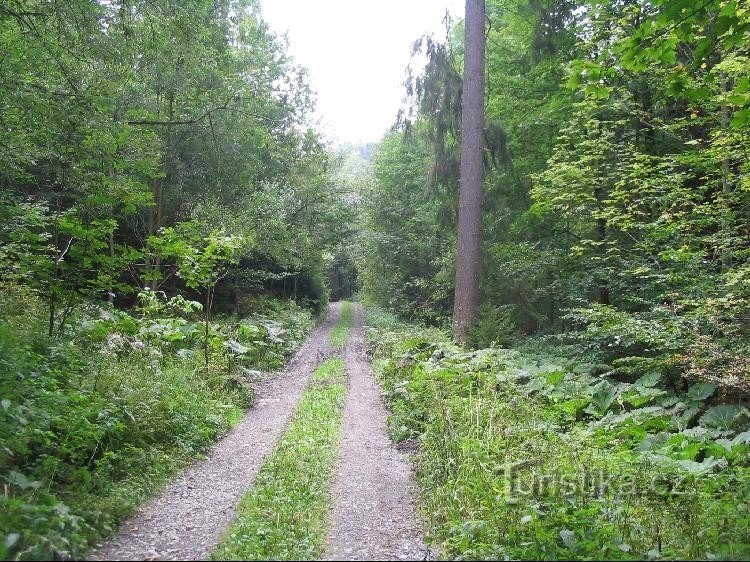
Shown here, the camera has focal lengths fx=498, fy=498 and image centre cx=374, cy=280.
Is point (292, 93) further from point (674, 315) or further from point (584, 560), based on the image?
point (584, 560)

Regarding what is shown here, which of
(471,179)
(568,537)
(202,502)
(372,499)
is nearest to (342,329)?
(471,179)

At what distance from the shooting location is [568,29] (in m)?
12.7

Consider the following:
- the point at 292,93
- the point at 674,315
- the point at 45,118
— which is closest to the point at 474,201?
the point at 674,315

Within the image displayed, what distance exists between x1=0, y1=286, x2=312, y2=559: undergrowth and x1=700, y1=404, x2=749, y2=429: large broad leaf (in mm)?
6865

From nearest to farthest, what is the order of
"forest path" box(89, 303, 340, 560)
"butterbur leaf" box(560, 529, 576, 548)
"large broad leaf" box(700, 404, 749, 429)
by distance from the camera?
"butterbur leaf" box(560, 529, 576, 548) < "forest path" box(89, 303, 340, 560) < "large broad leaf" box(700, 404, 749, 429)

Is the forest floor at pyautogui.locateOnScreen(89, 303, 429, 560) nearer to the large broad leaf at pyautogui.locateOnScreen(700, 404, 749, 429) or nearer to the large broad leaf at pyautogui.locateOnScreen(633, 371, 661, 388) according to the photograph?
the large broad leaf at pyautogui.locateOnScreen(633, 371, 661, 388)

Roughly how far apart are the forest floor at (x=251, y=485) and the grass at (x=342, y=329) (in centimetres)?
1099

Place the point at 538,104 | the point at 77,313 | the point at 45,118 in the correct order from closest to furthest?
the point at 45,118 < the point at 77,313 < the point at 538,104

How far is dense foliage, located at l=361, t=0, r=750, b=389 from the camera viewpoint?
24.3 ft

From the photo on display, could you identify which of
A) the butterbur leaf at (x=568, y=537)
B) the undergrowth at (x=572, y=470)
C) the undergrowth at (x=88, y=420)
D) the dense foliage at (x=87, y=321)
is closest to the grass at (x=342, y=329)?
the dense foliage at (x=87, y=321)

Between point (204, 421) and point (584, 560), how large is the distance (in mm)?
5634

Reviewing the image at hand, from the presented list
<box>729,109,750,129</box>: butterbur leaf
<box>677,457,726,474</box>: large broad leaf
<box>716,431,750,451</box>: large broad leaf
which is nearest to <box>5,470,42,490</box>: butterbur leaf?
<box>677,457,726,474</box>: large broad leaf

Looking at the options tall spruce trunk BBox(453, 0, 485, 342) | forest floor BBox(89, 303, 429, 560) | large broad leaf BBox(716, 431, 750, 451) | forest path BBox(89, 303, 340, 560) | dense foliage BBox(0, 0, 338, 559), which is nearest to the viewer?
forest path BBox(89, 303, 340, 560)

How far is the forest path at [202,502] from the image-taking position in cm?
380
